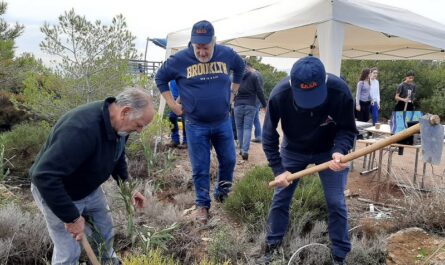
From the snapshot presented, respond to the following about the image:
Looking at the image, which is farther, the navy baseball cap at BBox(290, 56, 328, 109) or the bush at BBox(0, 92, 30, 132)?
the bush at BBox(0, 92, 30, 132)

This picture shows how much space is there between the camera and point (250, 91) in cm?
688

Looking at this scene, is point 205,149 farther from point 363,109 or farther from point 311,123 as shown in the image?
point 363,109

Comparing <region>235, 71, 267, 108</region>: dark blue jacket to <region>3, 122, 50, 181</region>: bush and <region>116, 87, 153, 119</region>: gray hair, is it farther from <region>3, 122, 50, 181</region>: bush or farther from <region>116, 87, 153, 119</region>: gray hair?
<region>116, 87, 153, 119</region>: gray hair

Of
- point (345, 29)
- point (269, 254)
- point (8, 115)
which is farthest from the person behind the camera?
point (8, 115)

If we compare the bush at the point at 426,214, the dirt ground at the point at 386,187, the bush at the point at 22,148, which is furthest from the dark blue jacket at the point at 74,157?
the bush at the point at 22,148

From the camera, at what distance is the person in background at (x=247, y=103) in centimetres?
686

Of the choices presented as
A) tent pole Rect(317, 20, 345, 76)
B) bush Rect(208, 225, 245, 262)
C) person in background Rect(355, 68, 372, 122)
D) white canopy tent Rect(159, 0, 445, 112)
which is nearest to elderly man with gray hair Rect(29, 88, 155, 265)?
bush Rect(208, 225, 245, 262)

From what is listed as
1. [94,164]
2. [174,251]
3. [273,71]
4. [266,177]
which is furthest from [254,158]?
[273,71]

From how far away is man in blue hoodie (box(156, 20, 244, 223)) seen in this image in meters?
3.83

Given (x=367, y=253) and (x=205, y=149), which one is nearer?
(x=367, y=253)

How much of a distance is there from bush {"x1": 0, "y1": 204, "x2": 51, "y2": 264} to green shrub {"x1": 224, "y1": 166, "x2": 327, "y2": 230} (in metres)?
1.59

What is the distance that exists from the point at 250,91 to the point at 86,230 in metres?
4.49

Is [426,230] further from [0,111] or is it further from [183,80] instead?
[0,111]

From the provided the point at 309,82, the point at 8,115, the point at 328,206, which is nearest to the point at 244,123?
the point at 328,206
